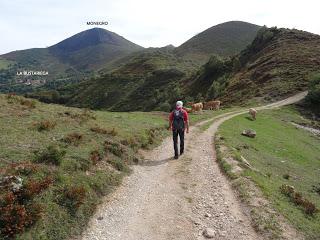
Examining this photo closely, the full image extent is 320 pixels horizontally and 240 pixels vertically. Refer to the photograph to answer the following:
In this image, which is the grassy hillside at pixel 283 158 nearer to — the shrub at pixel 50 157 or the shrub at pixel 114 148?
the shrub at pixel 114 148

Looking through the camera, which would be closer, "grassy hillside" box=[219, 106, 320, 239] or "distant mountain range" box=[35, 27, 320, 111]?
"grassy hillside" box=[219, 106, 320, 239]

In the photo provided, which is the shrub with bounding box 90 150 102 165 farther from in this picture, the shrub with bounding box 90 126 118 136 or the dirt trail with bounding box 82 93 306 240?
the shrub with bounding box 90 126 118 136

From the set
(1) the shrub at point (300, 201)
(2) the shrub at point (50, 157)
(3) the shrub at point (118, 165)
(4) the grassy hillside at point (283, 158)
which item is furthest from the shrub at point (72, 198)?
(1) the shrub at point (300, 201)

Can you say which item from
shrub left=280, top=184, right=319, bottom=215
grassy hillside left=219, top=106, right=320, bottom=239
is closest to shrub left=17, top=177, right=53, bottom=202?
grassy hillside left=219, top=106, right=320, bottom=239

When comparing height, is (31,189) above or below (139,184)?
above

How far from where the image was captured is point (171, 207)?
46.4 feet

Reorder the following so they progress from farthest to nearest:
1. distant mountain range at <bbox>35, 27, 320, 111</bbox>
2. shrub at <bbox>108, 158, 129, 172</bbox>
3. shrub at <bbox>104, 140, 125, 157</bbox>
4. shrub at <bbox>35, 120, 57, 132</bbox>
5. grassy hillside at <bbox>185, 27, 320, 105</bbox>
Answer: distant mountain range at <bbox>35, 27, 320, 111</bbox>, grassy hillside at <bbox>185, 27, 320, 105</bbox>, shrub at <bbox>35, 120, 57, 132</bbox>, shrub at <bbox>104, 140, 125, 157</bbox>, shrub at <bbox>108, 158, 129, 172</bbox>

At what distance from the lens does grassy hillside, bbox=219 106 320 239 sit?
49.5ft

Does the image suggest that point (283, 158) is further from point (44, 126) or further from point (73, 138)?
point (44, 126)

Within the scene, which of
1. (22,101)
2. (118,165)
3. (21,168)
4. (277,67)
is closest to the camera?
(21,168)

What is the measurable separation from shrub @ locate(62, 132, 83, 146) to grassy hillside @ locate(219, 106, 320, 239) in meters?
8.56

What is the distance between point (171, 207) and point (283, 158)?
1981 cm

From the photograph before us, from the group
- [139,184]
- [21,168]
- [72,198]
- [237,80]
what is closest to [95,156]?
[139,184]

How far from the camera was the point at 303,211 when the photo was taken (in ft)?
50.7
